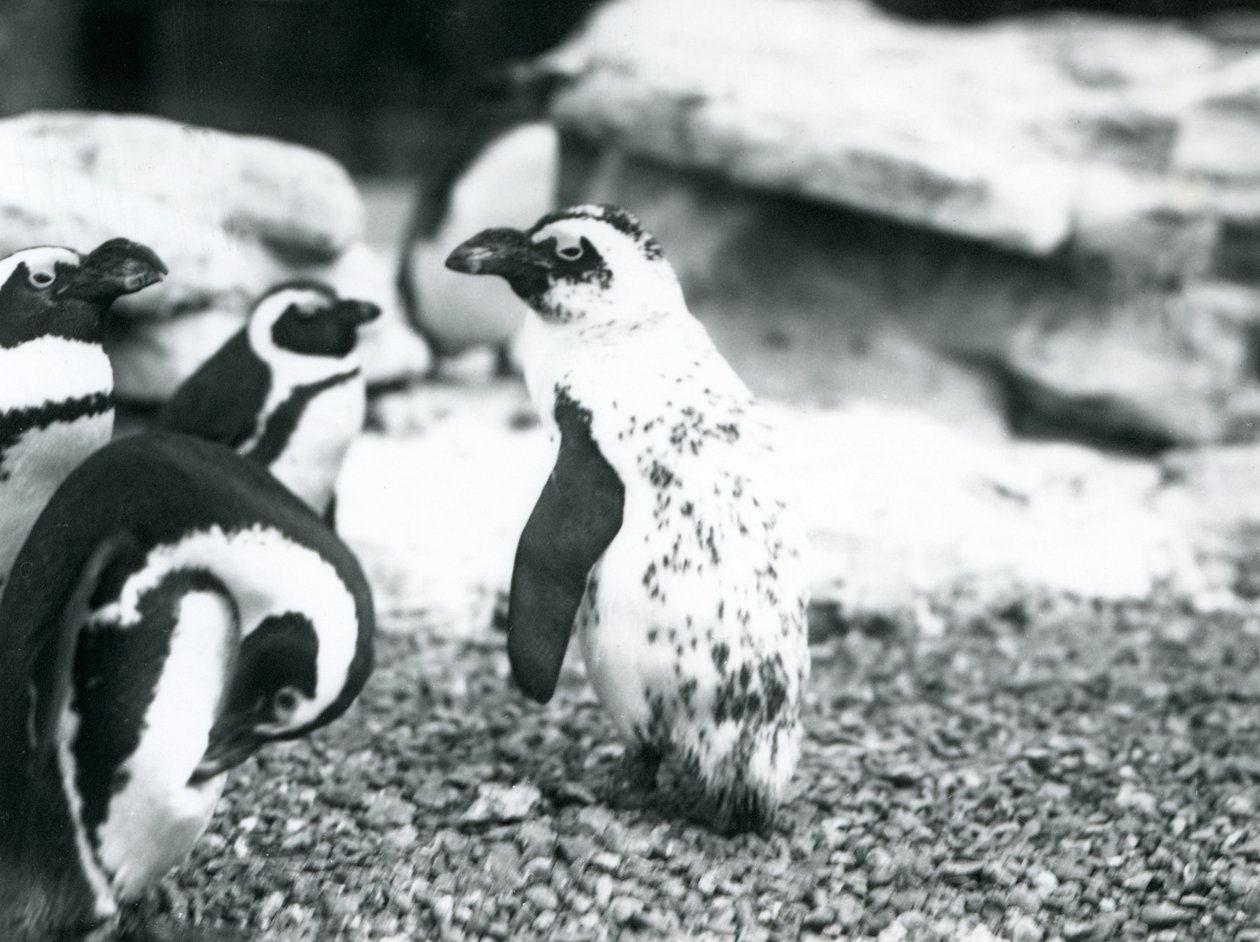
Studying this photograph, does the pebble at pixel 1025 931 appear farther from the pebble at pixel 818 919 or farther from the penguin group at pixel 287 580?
the penguin group at pixel 287 580

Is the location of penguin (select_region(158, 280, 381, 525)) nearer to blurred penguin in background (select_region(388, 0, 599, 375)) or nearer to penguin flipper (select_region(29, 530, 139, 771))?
penguin flipper (select_region(29, 530, 139, 771))

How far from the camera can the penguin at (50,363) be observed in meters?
1.67

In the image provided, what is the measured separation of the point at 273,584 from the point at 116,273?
1.43 feet

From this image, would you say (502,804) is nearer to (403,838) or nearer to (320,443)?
(403,838)

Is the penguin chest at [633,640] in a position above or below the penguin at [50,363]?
below

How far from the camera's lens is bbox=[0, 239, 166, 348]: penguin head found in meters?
1.68

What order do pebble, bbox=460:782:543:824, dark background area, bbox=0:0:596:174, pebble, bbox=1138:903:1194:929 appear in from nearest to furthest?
pebble, bbox=1138:903:1194:929 < pebble, bbox=460:782:543:824 < dark background area, bbox=0:0:596:174

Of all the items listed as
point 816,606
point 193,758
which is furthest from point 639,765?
point 816,606

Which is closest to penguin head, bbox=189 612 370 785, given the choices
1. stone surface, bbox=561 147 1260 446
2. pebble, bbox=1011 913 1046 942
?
pebble, bbox=1011 913 1046 942

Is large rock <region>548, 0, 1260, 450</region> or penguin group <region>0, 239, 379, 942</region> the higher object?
penguin group <region>0, 239, 379, 942</region>

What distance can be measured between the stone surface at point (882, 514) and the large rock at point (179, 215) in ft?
1.66

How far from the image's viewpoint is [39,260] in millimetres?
1704

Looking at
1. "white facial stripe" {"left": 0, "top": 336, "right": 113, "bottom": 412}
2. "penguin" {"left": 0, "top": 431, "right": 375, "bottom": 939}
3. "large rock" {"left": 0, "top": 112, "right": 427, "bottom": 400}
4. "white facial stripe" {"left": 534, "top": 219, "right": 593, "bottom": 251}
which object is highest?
"white facial stripe" {"left": 534, "top": 219, "right": 593, "bottom": 251}

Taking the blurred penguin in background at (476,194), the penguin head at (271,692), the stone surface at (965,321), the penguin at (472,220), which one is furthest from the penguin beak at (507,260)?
the penguin at (472,220)
